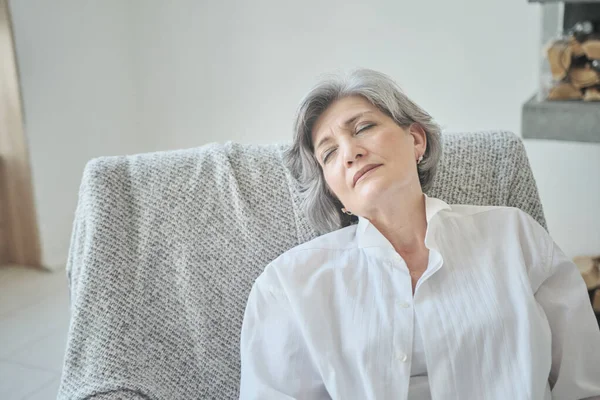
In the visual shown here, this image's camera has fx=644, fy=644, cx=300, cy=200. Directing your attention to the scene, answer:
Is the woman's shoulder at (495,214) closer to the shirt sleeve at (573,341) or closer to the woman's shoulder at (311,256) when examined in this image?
the shirt sleeve at (573,341)

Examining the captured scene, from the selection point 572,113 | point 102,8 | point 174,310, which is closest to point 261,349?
point 174,310

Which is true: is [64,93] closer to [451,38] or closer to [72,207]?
Result: [72,207]

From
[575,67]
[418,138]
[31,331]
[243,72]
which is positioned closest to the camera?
[418,138]

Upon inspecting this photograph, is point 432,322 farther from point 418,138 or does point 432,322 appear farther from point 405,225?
point 418,138

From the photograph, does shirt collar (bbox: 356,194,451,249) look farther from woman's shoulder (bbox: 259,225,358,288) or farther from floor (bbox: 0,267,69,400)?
floor (bbox: 0,267,69,400)

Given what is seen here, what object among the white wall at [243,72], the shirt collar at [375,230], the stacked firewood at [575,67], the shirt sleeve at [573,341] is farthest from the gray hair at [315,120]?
the white wall at [243,72]

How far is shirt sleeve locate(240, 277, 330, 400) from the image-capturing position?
1.27 meters

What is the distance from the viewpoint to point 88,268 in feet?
4.50

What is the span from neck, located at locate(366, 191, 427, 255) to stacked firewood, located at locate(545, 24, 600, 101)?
963 mm

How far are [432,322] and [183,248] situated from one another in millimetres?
565

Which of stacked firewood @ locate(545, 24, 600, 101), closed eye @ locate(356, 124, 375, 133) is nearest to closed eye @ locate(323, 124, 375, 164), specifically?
closed eye @ locate(356, 124, 375, 133)

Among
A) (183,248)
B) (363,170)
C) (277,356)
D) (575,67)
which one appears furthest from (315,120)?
(575,67)

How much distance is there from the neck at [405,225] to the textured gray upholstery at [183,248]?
0.18 m

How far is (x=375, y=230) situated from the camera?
1.37 m
